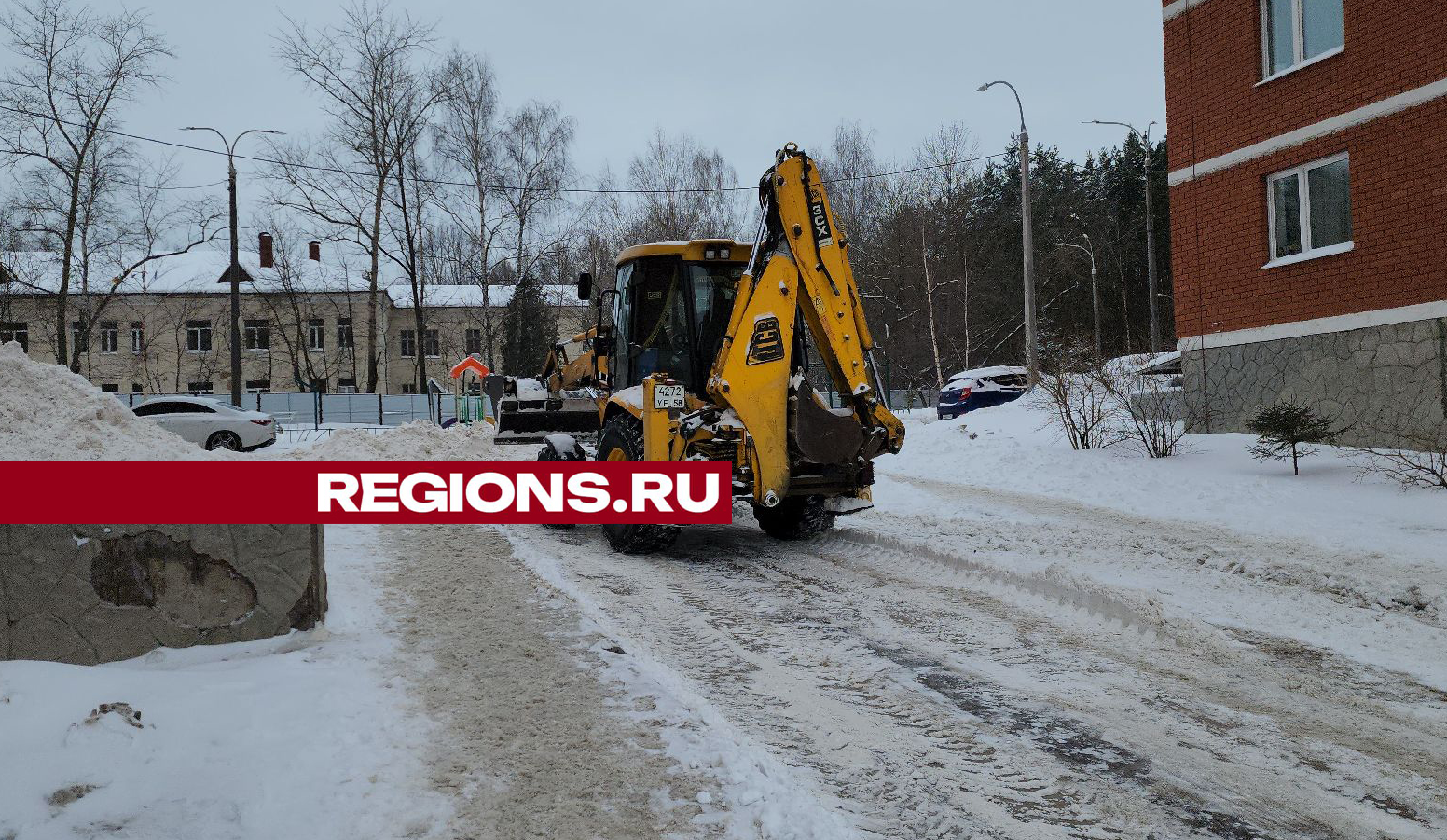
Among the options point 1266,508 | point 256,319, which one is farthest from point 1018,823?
point 256,319

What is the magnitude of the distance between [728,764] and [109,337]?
60.9m

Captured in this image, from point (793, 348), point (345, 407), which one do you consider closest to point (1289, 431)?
point (793, 348)

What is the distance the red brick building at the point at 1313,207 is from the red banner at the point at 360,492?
8928 millimetres

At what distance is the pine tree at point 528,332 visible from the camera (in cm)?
4084

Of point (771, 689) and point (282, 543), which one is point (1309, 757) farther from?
point (282, 543)

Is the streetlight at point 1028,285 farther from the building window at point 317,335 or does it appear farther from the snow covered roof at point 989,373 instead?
the building window at point 317,335

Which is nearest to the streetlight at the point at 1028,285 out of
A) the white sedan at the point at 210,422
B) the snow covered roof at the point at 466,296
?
the white sedan at the point at 210,422

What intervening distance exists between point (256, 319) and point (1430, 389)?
55.0m

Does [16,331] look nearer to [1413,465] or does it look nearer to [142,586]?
[142,586]

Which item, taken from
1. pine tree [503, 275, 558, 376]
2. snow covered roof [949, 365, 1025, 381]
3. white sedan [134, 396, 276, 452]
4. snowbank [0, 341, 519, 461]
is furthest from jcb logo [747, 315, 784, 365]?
pine tree [503, 275, 558, 376]

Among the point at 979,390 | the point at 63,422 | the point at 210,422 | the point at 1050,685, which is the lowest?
the point at 1050,685

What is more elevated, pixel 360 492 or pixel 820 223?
pixel 820 223

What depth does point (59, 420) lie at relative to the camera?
21.9 feet

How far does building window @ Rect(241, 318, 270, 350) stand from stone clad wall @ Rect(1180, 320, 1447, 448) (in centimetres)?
5119
